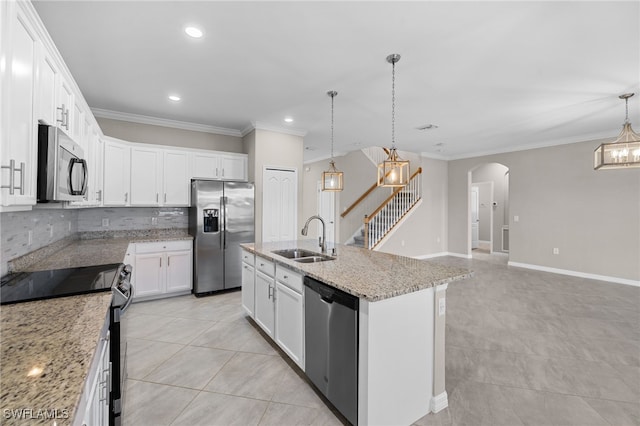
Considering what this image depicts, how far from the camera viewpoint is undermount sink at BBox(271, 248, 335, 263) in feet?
9.46

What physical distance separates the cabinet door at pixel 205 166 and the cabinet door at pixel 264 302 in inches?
95.2

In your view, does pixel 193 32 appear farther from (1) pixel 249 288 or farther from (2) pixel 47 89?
(1) pixel 249 288

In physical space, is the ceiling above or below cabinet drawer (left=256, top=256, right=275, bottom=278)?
above

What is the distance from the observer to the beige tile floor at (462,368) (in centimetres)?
193

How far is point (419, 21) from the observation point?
7.19 feet

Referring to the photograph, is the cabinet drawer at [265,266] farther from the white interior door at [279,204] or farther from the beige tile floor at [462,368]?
the white interior door at [279,204]

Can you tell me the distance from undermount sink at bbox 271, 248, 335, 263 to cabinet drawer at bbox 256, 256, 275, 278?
0.16m

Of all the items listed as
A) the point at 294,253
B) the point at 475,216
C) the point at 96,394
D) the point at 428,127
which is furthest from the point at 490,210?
the point at 96,394

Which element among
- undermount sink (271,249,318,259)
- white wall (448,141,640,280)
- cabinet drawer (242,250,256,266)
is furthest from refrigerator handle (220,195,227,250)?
white wall (448,141,640,280)

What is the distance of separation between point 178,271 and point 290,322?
2.67 m

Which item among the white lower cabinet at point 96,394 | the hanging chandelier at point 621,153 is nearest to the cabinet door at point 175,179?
the white lower cabinet at point 96,394

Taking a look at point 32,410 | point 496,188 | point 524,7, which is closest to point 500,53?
point 524,7

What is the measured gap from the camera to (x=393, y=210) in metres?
7.29

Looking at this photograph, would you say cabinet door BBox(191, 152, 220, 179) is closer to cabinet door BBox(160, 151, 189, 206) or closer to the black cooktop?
cabinet door BBox(160, 151, 189, 206)
